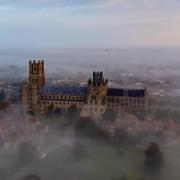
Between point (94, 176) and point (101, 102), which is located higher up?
point (101, 102)

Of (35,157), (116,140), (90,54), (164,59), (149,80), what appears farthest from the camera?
(149,80)

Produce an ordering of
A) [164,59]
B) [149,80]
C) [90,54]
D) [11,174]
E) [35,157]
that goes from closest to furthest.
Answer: [11,174]
[35,157]
[164,59]
[90,54]
[149,80]

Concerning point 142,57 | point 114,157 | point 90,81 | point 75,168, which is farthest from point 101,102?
point 75,168

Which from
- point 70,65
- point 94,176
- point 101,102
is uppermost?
point 70,65

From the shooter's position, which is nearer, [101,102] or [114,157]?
[114,157]

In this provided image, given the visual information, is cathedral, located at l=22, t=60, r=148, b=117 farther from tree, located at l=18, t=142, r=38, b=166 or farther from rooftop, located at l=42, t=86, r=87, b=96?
tree, located at l=18, t=142, r=38, b=166

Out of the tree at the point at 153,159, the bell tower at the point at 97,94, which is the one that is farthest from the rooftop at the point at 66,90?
the tree at the point at 153,159

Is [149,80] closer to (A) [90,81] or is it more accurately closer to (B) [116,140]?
(A) [90,81]
